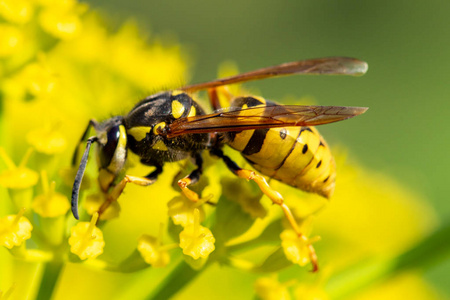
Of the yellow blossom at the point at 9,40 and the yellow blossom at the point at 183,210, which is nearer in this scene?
the yellow blossom at the point at 183,210

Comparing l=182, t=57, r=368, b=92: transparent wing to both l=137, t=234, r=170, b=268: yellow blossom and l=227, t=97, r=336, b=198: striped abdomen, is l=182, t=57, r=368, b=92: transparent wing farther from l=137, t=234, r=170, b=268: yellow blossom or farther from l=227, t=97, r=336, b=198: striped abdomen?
l=137, t=234, r=170, b=268: yellow blossom

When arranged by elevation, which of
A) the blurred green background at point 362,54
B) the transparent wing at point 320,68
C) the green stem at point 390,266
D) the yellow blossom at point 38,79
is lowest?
the blurred green background at point 362,54

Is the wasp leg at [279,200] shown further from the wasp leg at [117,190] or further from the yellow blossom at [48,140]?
the yellow blossom at [48,140]

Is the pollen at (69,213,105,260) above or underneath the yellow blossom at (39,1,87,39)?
underneath

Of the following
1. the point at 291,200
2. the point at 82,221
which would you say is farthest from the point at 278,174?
the point at 82,221

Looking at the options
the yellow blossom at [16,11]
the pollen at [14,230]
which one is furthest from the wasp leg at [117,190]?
the yellow blossom at [16,11]

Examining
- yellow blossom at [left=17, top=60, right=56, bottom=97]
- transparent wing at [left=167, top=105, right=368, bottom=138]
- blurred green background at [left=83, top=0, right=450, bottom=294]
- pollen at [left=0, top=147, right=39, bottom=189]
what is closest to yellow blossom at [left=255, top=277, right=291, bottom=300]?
transparent wing at [left=167, top=105, right=368, bottom=138]
